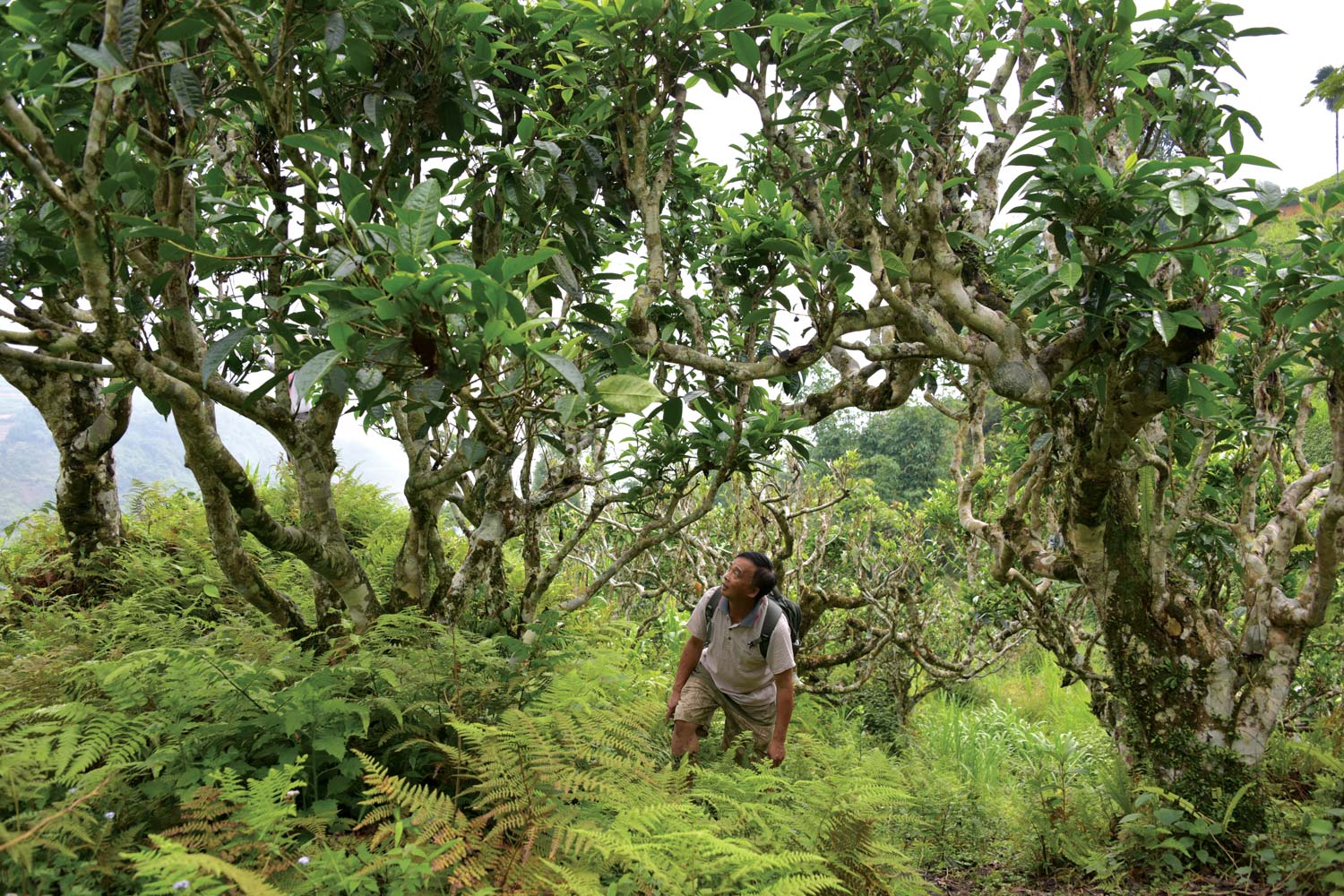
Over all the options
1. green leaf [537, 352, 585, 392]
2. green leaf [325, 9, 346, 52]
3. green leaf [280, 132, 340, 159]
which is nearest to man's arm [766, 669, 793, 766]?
green leaf [537, 352, 585, 392]

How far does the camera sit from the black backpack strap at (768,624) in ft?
13.6

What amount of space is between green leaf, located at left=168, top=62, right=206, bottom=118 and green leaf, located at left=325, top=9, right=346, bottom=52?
17.2 inches

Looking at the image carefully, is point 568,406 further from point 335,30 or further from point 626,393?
point 335,30

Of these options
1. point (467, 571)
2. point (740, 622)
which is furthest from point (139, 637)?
point (740, 622)

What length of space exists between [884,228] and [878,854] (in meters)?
2.84

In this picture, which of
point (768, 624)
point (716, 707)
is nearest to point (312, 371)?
point (768, 624)

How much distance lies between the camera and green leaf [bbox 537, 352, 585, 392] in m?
2.12

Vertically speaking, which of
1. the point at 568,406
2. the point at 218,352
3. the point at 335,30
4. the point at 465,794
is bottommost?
the point at 465,794

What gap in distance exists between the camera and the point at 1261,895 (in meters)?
3.24

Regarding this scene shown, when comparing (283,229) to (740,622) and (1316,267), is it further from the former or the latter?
(1316,267)

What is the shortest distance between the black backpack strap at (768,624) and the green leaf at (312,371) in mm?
2700

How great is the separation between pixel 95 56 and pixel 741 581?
10.5ft

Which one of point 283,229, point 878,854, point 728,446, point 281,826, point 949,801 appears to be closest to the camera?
point 281,826

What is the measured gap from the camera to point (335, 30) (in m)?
2.46
